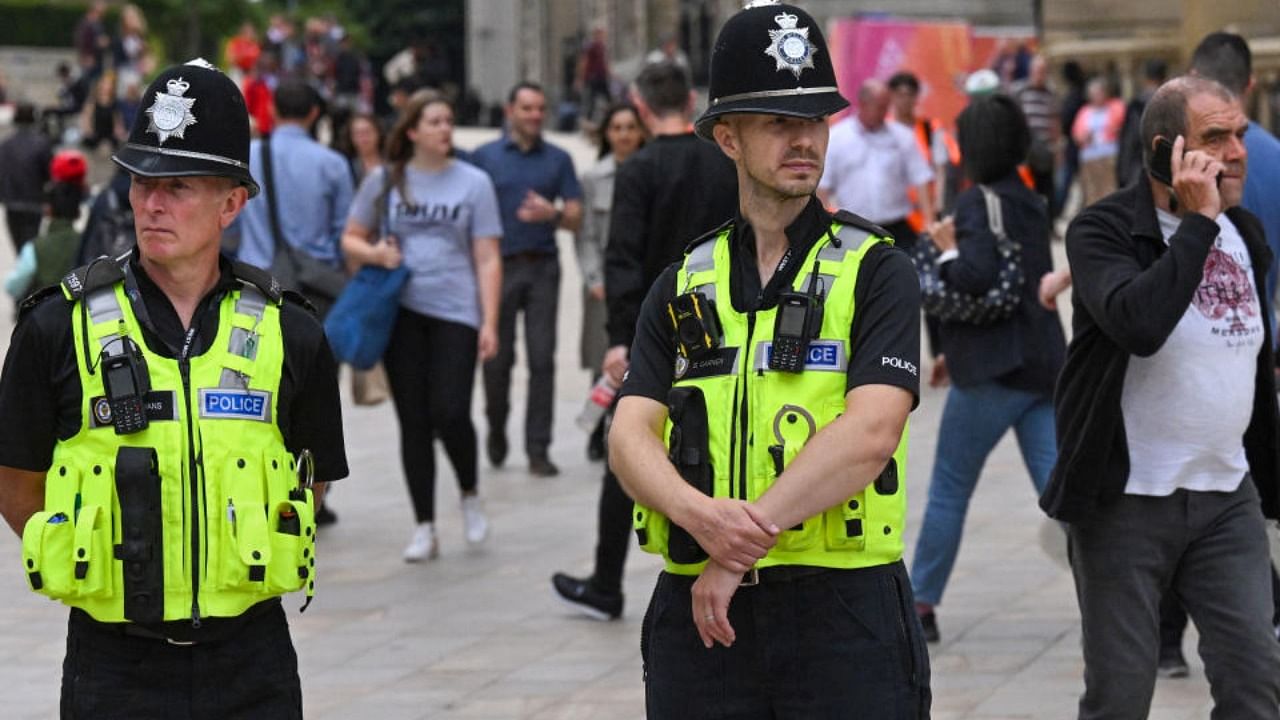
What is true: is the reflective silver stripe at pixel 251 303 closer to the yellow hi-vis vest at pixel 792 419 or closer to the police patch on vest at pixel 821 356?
the yellow hi-vis vest at pixel 792 419

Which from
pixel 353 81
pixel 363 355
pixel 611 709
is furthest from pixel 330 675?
pixel 353 81

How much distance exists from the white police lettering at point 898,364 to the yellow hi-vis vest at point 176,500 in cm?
105

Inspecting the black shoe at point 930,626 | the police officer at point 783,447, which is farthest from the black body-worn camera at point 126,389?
the black shoe at point 930,626

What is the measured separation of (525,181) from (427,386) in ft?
8.98

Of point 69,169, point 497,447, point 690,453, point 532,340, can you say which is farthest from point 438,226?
point 690,453

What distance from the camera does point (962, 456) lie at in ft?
25.2

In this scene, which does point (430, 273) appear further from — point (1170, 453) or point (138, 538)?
point (138, 538)

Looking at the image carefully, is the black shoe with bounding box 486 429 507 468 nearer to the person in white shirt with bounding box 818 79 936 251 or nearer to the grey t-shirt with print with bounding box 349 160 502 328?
the grey t-shirt with print with bounding box 349 160 502 328

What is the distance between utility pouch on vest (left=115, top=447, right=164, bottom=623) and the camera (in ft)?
13.2

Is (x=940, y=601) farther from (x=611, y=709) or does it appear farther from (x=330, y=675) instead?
(x=330, y=675)

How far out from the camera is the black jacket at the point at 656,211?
25.2ft

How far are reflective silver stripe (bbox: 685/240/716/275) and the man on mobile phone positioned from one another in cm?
125

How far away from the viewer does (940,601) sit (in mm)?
8117

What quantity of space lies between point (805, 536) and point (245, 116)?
1.28 metres
